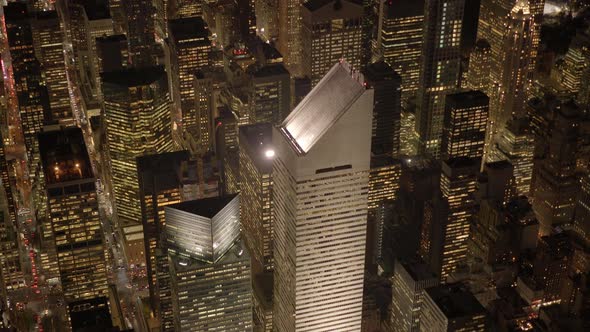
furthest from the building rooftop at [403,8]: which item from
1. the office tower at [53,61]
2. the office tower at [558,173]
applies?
the office tower at [53,61]

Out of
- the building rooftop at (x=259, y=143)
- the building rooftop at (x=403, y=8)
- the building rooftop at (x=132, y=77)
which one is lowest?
the building rooftop at (x=259, y=143)

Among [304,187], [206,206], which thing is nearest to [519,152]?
[206,206]

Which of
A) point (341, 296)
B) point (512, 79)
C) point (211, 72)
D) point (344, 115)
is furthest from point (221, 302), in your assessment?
point (512, 79)

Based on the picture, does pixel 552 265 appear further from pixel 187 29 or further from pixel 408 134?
pixel 187 29

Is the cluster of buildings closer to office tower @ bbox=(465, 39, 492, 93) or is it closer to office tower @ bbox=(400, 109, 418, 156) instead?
office tower @ bbox=(465, 39, 492, 93)

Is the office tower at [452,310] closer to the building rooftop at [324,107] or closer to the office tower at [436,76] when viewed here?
the building rooftop at [324,107]

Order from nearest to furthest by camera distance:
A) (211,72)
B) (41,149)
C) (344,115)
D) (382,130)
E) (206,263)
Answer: (344,115)
(206,263)
(41,149)
(382,130)
(211,72)

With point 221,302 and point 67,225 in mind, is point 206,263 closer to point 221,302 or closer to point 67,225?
point 221,302
